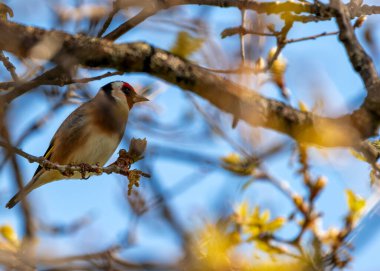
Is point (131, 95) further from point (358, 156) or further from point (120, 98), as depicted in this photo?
point (358, 156)

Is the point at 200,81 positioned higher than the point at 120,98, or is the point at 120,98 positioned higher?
the point at 120,98

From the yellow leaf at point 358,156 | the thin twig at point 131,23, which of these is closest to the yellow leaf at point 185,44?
the thin twig at point 131,23

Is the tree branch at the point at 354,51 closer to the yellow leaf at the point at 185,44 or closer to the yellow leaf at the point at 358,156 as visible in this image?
the yellow leaf at the point at 358,156

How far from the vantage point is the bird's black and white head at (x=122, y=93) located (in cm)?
569

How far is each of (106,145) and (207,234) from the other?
1.82 m

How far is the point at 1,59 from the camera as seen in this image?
144 inches

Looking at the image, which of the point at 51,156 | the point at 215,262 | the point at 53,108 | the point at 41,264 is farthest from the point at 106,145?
the point at 41,264

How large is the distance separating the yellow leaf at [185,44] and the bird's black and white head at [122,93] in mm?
1176

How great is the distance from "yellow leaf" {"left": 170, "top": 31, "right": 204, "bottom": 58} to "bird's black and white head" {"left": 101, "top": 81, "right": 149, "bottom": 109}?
1.18 m

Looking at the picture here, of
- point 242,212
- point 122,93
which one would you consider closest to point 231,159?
point 242,212

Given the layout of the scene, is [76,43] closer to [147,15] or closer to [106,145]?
[147,15]

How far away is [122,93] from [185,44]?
6.34 feet

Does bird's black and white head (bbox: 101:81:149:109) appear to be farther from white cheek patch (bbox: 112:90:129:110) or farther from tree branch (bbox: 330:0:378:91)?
tree branch (bbox: 330:0:378:91)

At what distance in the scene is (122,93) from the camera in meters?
6.09
